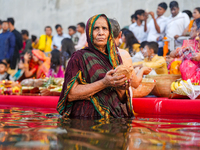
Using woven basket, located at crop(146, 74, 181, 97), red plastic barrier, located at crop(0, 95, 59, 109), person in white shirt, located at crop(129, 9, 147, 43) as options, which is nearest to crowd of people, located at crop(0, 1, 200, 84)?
person in white shirt, located at crop(129, 9, 147, 43)

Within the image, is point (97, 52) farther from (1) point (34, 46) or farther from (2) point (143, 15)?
(1) point (34, 46)

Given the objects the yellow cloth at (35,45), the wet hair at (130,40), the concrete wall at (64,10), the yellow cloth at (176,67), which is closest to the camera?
the yellow cloth at (176,67)

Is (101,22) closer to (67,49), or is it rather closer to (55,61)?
(55,61)

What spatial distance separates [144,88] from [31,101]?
1984 mm

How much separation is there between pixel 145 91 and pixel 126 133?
2.20 m

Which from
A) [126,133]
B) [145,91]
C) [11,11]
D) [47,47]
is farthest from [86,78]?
[11,11]

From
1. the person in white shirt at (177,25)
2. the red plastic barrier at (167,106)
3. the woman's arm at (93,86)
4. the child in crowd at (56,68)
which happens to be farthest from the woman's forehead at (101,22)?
the child in crowd at (56,68)

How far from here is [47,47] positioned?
8.94 m

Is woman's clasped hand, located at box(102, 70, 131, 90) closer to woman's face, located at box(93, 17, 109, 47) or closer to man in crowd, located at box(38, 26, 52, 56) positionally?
woman's face, located at box(93, 17, 109, 47)

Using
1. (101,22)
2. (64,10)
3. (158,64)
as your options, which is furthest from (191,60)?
(64,10)

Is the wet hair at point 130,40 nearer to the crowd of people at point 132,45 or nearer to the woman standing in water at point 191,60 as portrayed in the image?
the crowd of people at point 132,45

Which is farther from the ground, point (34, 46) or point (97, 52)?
point (34, 46)

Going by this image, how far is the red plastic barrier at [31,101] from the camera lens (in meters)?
4.21

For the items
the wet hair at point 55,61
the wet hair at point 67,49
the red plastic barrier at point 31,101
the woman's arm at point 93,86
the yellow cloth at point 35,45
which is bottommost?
the red plastic barrier at point 31,101
